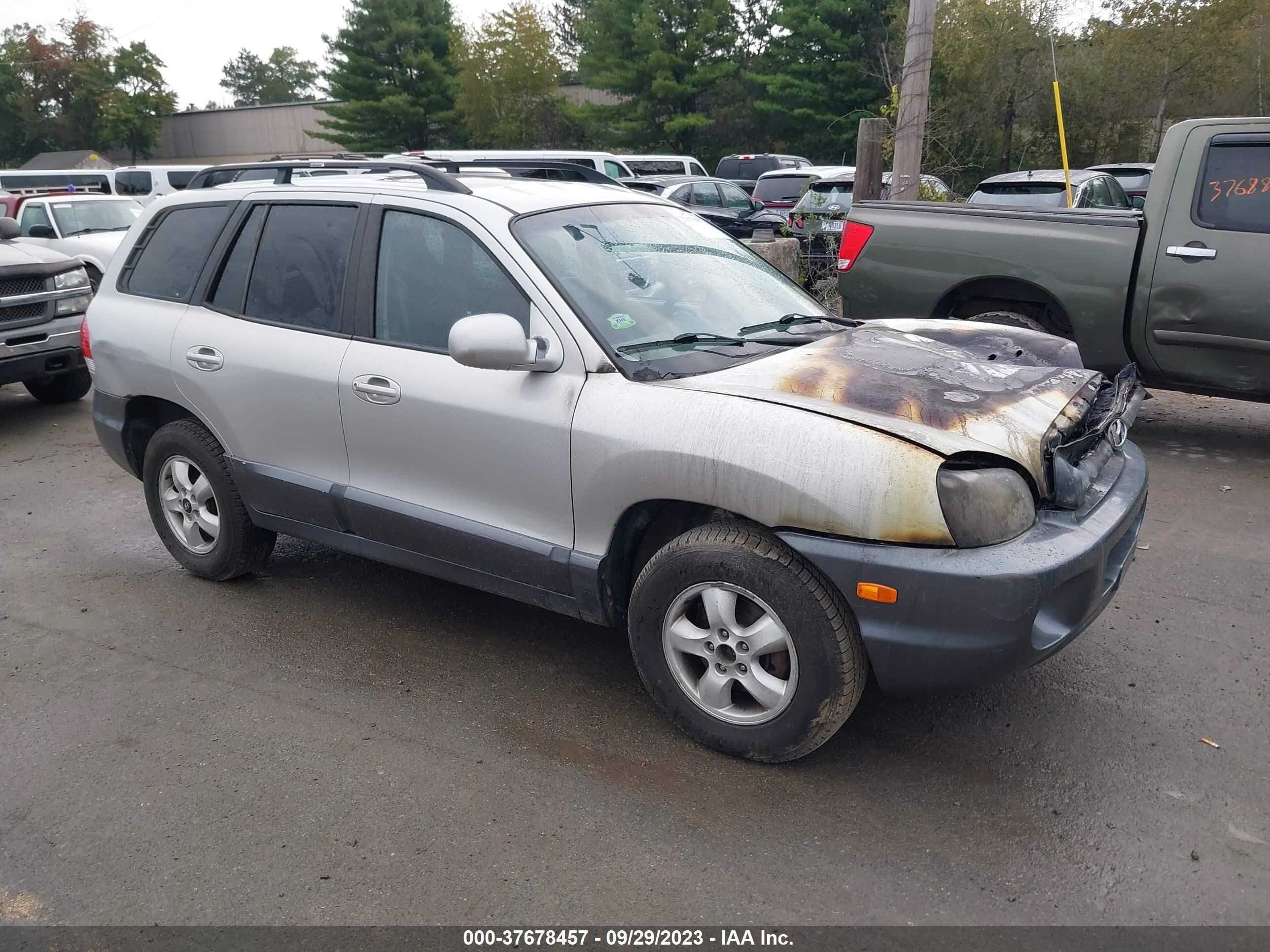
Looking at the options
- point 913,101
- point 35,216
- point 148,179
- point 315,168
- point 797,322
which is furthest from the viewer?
point 148,179

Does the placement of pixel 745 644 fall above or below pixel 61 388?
above

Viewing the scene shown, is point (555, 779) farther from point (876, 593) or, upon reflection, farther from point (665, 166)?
point (665, 166)

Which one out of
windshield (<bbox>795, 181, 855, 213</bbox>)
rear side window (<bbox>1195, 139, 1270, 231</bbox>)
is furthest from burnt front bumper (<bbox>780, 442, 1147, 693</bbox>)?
windshield (<bbox>795, 181, 855, 213</bbox>)

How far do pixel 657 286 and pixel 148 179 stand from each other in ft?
73.8

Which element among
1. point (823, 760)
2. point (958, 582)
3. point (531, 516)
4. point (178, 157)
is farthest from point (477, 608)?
point (178, 157)

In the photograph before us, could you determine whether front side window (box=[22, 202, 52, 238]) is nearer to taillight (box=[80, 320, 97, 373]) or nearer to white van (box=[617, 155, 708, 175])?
taillight (box=[80, 320, 97, 373])

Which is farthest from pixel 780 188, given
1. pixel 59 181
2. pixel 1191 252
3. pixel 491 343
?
pixel 491 343

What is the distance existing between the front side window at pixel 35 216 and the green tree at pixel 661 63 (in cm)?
2733

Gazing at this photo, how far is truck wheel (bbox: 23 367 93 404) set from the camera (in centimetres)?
899

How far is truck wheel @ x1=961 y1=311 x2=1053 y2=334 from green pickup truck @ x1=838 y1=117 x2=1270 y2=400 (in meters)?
0.01

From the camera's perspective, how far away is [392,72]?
4475 centimetres

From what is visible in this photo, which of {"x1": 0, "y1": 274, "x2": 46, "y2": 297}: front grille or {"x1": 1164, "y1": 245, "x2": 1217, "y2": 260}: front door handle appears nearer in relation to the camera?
{"x1": 1164, "y1": 245, "x2": 1217, "y2": 260}: front door handle

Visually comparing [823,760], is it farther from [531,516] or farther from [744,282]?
[744,282]

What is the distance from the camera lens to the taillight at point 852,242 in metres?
7.00
